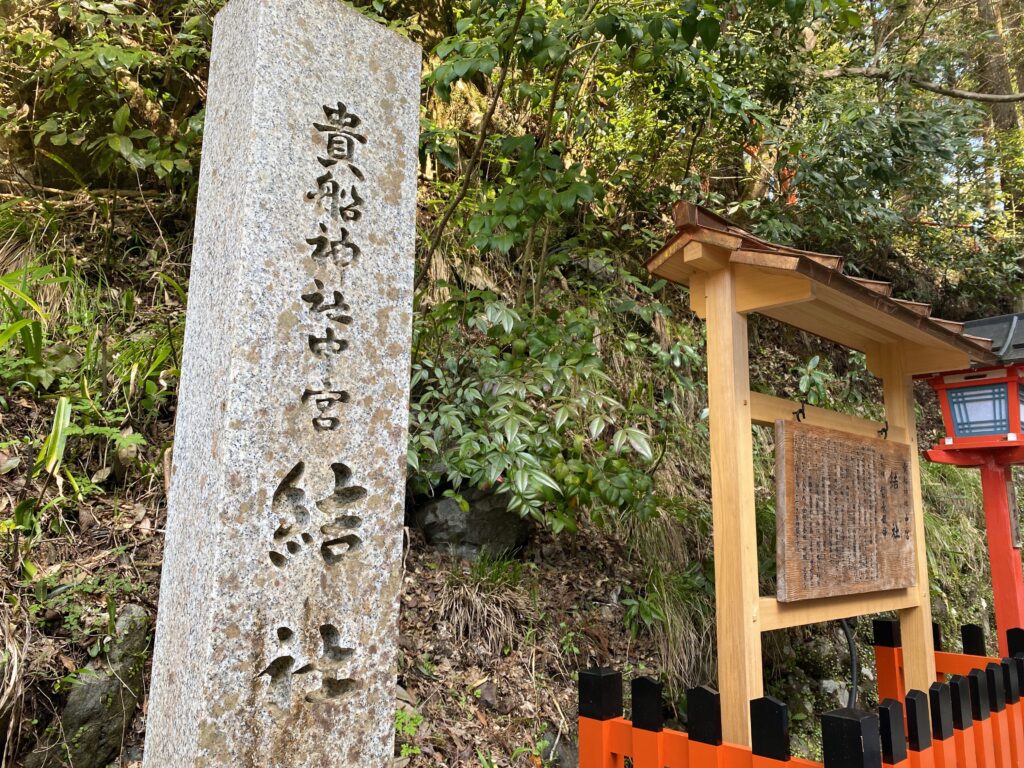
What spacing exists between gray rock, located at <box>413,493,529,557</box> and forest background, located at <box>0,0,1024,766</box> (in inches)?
1.8

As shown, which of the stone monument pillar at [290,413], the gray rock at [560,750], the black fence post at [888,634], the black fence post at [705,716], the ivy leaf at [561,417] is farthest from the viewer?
the black fence post at [888,634]

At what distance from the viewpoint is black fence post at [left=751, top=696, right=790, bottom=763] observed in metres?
2.04

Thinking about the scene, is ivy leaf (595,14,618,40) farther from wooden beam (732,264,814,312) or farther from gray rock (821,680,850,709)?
gray rock (821,680,850,709)

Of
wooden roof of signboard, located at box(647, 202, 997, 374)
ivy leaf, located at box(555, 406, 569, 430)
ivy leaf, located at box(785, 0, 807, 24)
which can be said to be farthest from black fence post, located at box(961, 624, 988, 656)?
ivy leaf, located at box(785, 0, 807, 24)

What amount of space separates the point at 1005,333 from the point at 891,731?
2.98 metres

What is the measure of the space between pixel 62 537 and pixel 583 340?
2510 mm

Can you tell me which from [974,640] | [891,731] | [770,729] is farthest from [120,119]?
[974,640]

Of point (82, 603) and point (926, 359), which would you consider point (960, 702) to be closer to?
point (926, 359)

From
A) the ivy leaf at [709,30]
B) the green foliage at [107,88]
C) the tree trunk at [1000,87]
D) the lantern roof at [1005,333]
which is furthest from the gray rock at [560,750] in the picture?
the tree trunk at [1000,87]

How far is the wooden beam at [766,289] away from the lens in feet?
9.00

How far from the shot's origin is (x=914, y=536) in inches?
150

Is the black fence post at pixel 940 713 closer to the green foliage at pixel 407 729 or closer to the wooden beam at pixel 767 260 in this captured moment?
the wooden beam at pixel 767 260

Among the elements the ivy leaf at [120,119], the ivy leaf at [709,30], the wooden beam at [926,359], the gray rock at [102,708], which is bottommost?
the gray rock at [102,708]

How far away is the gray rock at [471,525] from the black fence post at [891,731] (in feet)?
6.83
